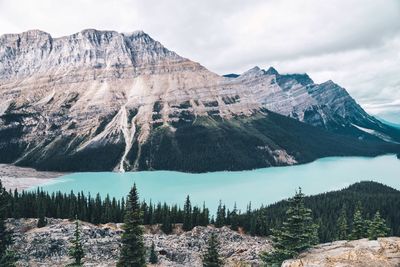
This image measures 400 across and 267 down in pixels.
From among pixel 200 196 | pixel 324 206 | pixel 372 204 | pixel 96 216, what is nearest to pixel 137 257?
pixel 96 216

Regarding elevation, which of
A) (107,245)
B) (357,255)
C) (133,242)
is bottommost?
(107,245)

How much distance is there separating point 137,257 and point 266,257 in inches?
539

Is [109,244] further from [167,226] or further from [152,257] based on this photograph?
[167,226]

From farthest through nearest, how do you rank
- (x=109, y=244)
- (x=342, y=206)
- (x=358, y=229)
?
(x=342, y=206) → (x=109, y=244) → (x=358, y=229)

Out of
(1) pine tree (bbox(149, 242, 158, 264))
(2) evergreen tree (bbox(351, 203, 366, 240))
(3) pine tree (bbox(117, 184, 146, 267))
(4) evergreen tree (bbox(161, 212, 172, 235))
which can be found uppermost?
(3) pine tree (bbox(117, 184, 146, 267))

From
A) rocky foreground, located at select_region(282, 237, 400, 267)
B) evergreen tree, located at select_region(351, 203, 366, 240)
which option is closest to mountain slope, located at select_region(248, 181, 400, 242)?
evergreen tree, located at select_region(351, 203, 366, 240)

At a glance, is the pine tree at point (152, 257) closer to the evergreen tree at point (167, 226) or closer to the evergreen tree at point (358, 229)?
the evergreen tree at point (167, 226)

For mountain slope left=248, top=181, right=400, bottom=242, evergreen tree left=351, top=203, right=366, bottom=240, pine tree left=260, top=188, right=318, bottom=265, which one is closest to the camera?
pine tree left=260, top=188, right=318, bottom=265

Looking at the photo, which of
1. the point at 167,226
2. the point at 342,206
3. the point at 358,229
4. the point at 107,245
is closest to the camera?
the point at 358,229

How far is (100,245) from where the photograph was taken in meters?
70.2

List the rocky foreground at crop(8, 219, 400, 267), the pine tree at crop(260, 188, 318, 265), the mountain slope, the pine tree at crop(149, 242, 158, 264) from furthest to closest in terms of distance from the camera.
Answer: the mountain slope
the pine tree at crop(149, 242, 158, 264)
the rocky foreground at crop(8, 219, 400, 267)
the pine tree at crop(260, 188, 318, 265)

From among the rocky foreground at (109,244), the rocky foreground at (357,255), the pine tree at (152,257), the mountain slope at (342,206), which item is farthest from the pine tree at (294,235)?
the mountain slope at (342,206)

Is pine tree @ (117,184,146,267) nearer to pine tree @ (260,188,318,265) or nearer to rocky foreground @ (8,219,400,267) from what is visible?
pine tree @ (260,188,318,265)

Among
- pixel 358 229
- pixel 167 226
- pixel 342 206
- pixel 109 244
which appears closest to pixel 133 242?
pixel 109 244
